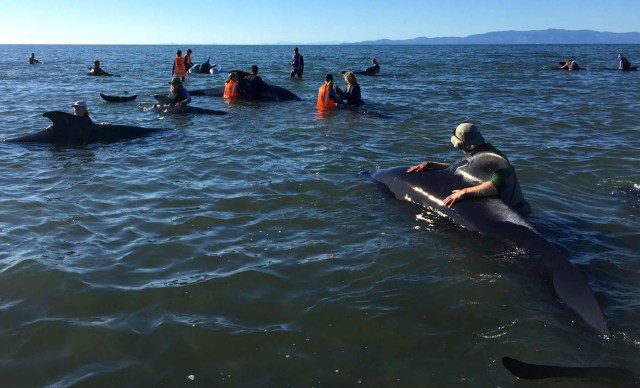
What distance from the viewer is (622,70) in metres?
39.2

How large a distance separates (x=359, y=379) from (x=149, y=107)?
1870 cm

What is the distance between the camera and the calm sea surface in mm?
5027

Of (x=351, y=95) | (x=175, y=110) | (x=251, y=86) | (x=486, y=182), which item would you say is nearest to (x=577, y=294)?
(x=486, y=182)

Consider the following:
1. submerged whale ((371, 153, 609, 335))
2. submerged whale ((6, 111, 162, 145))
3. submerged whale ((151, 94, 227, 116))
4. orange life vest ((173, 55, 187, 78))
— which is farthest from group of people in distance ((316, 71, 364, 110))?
orange life vest ((173, 55, 187, 78))

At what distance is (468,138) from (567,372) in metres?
4.19

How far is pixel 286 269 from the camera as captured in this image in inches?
271

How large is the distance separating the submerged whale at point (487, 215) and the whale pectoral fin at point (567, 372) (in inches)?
26.3

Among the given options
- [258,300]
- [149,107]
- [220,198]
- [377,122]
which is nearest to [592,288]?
[258,300]

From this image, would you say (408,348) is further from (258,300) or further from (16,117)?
(16,117)

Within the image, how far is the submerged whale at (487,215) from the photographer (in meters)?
5.87

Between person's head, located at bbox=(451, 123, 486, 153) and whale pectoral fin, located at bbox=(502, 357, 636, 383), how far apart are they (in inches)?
161

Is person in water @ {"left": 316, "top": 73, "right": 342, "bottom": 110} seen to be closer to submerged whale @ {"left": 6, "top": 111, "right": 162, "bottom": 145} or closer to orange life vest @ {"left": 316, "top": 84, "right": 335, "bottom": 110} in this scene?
orange life vest @ {"left": 316, "top": 84, "right": 335, "bottom": 110}

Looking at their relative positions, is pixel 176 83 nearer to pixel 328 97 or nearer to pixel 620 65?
pixel 328 97

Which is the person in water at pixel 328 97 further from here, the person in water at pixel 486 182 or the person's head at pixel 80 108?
the person in water at pixel 486 182
